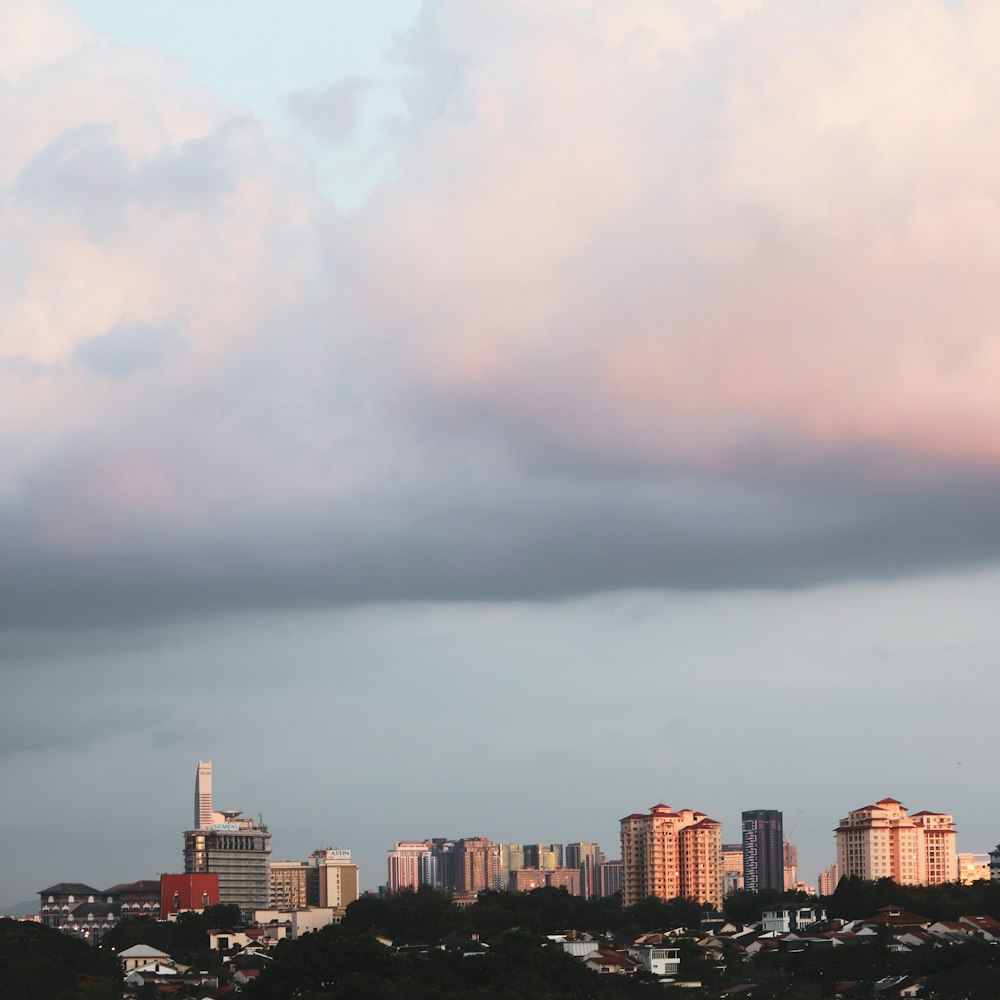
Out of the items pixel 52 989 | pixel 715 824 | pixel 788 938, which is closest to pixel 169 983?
pixel 52 989

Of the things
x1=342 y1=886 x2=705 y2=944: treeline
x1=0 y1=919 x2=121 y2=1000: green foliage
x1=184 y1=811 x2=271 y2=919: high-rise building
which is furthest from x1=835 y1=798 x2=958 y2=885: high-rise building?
x1=0 y1=919 x2=121 y2=1000: green foliage

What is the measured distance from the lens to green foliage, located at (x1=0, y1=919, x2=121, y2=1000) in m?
65.0

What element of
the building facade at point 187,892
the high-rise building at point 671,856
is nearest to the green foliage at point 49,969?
the building facade at point 187,892

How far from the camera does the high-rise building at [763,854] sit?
194 meters

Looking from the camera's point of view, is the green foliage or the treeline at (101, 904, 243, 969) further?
the treeline at (101, 904, 243, 969)

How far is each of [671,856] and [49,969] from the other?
91.0 m

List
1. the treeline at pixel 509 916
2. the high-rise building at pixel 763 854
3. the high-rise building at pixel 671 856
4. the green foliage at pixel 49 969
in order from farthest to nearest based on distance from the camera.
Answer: the high-rise building at pixel 763 854
the high-rise building at pixel 671 856
the treeline at pixel 509 916
the green foliage at pixel 49 969

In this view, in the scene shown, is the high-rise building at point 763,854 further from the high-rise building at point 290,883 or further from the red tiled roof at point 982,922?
the red tiled roof at point 982,922

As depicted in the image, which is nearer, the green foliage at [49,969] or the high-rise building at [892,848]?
the green foliage at [49,969]

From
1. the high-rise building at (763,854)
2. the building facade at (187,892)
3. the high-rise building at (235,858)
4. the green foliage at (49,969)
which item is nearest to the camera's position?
the green foliage at (49,969)

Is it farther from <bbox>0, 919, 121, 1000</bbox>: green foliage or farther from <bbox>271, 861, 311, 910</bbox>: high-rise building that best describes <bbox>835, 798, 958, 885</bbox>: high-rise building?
<bbox>0, 919, 121, 1000</bbox>: green foliage

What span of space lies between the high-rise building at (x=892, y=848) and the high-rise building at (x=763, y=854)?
41354 mm

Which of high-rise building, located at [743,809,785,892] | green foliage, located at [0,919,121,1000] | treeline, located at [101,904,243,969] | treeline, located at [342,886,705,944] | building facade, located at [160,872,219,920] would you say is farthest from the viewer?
high-rise building, located at [743,809,785,892]

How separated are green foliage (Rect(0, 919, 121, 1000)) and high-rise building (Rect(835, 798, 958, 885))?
3279 inches
